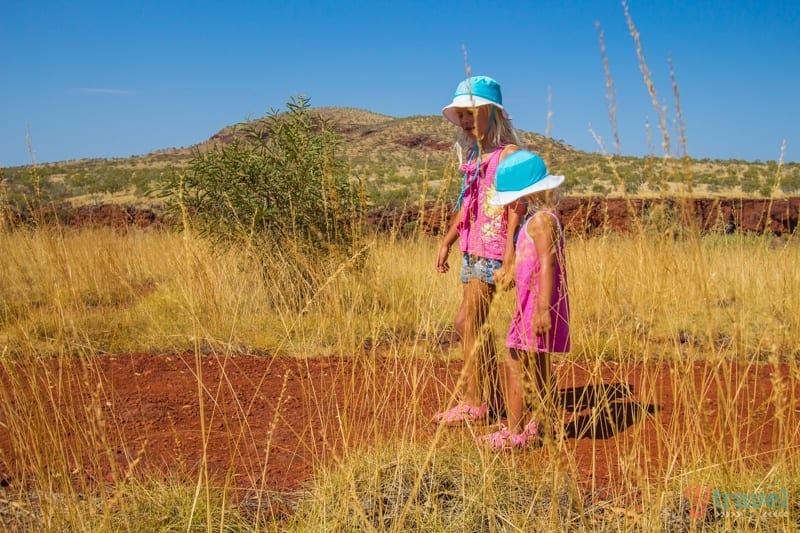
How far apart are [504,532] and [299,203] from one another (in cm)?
424

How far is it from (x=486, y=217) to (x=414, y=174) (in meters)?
29.9

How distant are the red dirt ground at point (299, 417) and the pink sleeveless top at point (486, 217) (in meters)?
0.56

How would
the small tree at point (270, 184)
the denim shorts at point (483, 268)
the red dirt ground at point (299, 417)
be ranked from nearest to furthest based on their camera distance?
1. the red dirt ground at point (299, 417)
2. the denim shorts at point (483, 268)
3. the small tree at point (270, 184)

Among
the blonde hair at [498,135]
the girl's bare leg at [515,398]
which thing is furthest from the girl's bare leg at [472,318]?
the blonde hair at [498,135]

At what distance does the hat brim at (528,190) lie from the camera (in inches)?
101

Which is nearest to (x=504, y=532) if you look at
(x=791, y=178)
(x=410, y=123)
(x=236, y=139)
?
(x=236, y=139)

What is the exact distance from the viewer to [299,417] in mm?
3443

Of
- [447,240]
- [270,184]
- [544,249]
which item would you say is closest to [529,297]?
[544,249]

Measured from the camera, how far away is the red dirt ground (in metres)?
2.31

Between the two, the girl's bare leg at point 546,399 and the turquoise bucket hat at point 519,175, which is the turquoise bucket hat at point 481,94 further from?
the girl's bare leg at point 546,399

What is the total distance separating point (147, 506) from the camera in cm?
224

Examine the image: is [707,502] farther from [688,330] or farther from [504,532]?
[688,330]

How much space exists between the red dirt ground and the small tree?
5.56ft

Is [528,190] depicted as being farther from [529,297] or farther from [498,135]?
[498,135]
